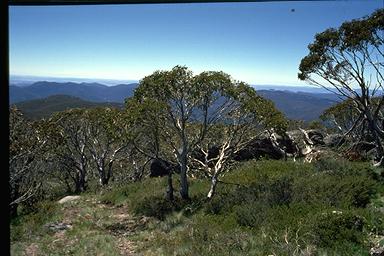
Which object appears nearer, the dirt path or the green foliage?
the dirt path

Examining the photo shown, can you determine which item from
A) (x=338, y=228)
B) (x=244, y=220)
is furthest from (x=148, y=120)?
(x=338, y=228)

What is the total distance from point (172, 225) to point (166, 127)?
528 cm

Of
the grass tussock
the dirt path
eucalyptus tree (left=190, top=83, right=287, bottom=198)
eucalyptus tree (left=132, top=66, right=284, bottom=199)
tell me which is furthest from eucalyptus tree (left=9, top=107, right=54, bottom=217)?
eucalyptus tree (left=190, top=83, right=287, bottom=198)

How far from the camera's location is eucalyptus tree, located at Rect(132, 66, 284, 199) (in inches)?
635

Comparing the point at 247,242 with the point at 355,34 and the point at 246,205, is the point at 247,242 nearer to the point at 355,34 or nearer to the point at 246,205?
the point at 246,205

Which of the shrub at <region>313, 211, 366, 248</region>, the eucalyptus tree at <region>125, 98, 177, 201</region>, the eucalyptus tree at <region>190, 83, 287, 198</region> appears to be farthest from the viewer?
the eucalyptus tree at <region>190, 83, 287, 198</region>

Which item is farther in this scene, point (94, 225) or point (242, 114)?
point (242, 114)

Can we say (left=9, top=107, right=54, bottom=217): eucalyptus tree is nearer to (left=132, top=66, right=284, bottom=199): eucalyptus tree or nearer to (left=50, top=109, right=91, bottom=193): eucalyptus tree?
(left=132, top=66, right=284, bottom=199): eucalyptus tree

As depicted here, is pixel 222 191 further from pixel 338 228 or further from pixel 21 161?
pixel 21 161

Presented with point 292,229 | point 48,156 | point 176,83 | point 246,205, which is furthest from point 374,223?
point 48,156

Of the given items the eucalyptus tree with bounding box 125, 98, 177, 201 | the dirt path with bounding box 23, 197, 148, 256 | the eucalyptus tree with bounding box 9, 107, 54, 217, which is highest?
the eucalyptus tree with bounding box 125, 98, 177, 201

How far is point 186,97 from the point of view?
648 inches

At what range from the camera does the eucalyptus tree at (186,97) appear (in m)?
16.1

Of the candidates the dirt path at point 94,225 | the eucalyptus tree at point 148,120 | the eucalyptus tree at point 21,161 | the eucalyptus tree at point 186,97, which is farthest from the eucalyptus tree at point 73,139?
the eucalyptus tree at point 186,97
